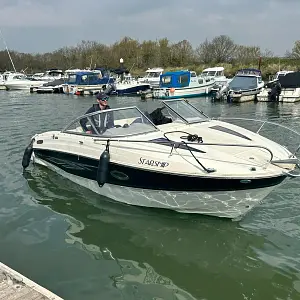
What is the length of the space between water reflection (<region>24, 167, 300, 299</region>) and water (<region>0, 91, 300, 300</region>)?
0.5 inches

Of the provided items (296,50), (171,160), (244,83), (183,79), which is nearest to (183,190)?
(171,160)

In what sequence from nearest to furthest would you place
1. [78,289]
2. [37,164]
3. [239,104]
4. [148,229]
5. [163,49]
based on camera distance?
[78,289], [148,229], [37,164], [239,104], [163,49]

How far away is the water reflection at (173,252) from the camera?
4723 mm

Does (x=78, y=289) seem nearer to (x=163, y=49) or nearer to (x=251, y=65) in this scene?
(x=251, y=65)

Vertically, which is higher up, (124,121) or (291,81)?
(124,121)

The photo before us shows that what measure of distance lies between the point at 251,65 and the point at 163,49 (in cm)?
1810

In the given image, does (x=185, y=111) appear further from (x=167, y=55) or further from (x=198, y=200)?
(x=167, y=55)

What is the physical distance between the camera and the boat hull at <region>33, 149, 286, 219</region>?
18.9ft

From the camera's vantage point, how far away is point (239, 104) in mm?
26609

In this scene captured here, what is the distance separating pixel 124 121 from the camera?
7504 mm

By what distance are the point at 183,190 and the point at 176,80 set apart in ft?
88.1

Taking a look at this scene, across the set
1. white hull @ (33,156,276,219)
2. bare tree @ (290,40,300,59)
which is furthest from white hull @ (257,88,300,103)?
bare tree @ (290,40,300,59)

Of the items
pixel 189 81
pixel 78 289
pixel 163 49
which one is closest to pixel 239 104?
pixel 189 81

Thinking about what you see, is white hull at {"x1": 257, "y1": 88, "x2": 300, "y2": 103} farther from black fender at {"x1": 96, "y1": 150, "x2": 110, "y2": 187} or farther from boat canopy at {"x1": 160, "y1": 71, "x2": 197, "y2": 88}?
black fender at {"x1": 96, "y1": 150, "x2": 110, "y2": 187}
